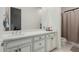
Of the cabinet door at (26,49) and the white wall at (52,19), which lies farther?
the white wall at (52,19)

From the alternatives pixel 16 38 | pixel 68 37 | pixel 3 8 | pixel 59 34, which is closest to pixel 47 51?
pixel 59 34

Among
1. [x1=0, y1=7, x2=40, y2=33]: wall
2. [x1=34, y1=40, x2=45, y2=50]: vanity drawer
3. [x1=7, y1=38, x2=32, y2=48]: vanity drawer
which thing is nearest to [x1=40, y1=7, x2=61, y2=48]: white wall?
[x1=0, y1=7, x2=40, y2=33]: wall

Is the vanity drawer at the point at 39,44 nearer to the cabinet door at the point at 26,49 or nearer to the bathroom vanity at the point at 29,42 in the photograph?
the bathroom vanity at the point at 29,42

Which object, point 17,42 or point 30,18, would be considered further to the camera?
point 30,18

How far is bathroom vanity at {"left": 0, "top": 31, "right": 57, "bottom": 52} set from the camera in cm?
125

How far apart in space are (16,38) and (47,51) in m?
0.73

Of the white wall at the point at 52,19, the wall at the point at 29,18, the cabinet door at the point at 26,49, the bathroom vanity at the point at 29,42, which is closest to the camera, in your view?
the bathroom vanity at the point at 29,42

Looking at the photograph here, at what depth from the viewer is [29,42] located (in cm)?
161

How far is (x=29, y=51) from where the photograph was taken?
5.24 feet

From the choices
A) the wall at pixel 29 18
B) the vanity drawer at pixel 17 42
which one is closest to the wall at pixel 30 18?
the wall at pixel 29 18

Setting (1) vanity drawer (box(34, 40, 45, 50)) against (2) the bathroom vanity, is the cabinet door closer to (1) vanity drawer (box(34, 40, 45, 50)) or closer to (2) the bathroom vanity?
(2) the bathroom vanity

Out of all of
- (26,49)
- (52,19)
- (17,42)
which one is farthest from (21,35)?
(52,19)

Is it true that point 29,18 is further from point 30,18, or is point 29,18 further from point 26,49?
point 26,49

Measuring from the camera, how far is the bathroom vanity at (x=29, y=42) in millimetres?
1246
